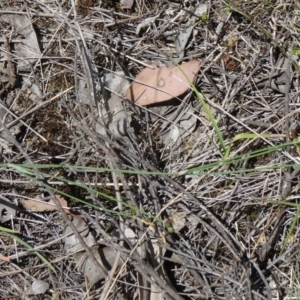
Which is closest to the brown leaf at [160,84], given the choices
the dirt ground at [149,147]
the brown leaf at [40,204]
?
the dirt ground at [149,147]

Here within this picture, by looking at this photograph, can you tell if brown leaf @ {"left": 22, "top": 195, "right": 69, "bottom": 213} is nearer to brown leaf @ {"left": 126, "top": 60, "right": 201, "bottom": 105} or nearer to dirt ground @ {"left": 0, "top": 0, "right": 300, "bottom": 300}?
dirt ground @ {"left": 0, "top": 0, "right": 300, "bottom": 300}

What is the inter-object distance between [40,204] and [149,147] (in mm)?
546

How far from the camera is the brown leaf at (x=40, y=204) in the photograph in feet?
7.93

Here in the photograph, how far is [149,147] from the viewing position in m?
2.38

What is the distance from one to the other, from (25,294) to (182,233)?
75cm

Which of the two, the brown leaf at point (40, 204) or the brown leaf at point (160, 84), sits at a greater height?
the brown leaf at point (160, 84)

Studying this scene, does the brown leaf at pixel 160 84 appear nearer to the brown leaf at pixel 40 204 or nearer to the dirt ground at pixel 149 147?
the dirt ground at pixel 149 147

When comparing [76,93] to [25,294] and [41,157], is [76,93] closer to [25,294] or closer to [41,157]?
[41,157]

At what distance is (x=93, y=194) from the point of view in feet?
7.69

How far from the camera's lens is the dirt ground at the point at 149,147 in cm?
229

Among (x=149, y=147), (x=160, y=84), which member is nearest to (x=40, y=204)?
(x=149, y=147)

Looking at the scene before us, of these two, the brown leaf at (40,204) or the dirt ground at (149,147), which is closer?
the dirt ground at (149,147)

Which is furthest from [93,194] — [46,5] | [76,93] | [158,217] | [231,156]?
[46,5]

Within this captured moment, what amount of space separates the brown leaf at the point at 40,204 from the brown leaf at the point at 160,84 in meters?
0.54
